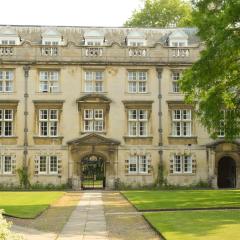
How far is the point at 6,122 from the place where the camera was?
124 feet

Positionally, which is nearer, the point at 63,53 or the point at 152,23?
the point at 63,53

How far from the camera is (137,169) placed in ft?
126

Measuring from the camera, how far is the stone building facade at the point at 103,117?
37.9m

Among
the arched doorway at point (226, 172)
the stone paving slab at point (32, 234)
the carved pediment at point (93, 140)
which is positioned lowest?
the stone paving slab at point (32, 234)

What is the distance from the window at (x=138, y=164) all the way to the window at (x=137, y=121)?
1731 mm

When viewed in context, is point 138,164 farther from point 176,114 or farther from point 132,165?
point 176,114

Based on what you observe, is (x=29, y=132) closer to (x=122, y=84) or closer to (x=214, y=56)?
(x=122, y=84)

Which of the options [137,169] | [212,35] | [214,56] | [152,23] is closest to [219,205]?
[214,56]

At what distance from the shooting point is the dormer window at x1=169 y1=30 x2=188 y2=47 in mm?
40438

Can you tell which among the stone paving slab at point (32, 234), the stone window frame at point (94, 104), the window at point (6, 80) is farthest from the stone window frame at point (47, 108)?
the stone paving slab at point (32, 234)

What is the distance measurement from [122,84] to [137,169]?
624 cm

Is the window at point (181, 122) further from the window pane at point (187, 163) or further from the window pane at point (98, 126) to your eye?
the window pane at point (98, 126)

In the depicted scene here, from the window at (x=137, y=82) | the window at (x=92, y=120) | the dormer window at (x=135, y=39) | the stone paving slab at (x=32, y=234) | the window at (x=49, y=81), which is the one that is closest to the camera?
the stone paving slab at (x=32, y=234)

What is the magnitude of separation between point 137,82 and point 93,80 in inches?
126
